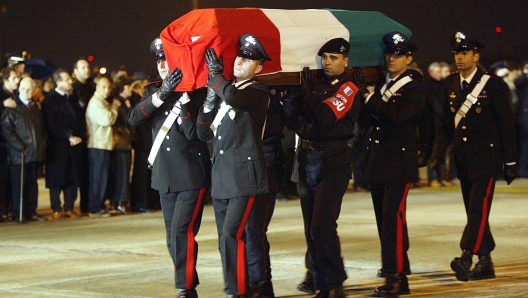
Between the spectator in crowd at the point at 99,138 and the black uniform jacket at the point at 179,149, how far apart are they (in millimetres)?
5891

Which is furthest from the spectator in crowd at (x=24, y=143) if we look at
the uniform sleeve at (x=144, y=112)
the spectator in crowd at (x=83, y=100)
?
the uniform sleeve at (x=144, y=112)

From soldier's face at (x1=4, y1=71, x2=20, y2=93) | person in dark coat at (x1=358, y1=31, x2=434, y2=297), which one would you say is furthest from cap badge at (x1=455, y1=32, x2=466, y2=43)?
soldier's face at (x1=4, y1=71, x2=20, y2=93)

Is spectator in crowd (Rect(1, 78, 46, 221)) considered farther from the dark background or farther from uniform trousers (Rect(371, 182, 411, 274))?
uniform trousers (Rect(371, 182, 411, 274))

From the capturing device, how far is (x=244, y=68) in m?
6.62

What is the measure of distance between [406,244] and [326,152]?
1222 millimetres

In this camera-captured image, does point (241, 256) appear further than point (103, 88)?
No

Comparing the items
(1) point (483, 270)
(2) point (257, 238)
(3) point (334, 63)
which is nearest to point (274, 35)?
(3) point (334, 63)

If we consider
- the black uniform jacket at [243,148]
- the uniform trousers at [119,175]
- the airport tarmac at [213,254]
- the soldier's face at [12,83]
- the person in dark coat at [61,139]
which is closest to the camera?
the black uniform jacket at [243,148]

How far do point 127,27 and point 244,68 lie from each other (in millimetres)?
9892

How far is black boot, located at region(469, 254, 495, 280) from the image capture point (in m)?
8.09

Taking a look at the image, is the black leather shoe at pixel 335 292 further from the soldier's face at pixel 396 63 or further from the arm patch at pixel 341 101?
the soldier's face at pixel 396 63

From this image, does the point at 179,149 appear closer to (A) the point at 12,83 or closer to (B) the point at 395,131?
(B) the point at 395,131

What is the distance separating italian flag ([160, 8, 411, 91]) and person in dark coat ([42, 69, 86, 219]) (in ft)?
19.0

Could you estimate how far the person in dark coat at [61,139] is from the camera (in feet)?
42.0
